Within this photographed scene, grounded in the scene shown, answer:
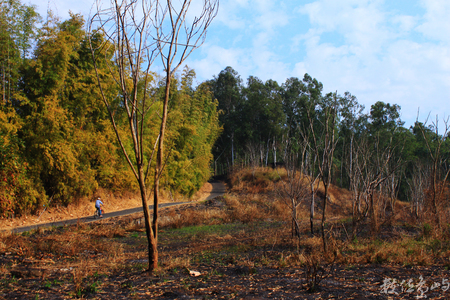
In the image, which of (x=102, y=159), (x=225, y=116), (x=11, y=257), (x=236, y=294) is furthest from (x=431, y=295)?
(x=225, y=116)

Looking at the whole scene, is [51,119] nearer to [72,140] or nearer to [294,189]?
[72,140]

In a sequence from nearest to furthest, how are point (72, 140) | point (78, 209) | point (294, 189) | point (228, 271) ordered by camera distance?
point (228, 271) → point (294, 189) → point (72, 140) → point (78, 209)

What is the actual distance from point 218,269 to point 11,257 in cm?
387

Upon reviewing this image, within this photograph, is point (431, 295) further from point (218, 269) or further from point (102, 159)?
point (102, 159)

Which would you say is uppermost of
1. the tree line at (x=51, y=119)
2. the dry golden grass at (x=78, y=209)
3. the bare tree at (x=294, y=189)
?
the tree line at (x=51, y=119)

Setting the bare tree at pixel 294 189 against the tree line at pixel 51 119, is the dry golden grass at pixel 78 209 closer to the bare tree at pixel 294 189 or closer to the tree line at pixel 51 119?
the tree line at pixel 51 119

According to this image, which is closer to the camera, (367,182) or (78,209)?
(367,182)

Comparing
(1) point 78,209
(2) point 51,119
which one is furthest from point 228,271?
(1) point 78,209

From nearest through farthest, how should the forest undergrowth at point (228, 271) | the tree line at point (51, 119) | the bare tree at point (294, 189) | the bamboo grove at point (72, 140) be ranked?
the forest undergrowth at point (228, 271)
the bare tree at point (294, 189)
the bamboo grove at point (72, 140)
the tree line at point (51, 119)

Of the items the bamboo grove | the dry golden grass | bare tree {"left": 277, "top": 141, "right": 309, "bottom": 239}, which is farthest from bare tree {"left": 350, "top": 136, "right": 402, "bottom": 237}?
the dry golden grass

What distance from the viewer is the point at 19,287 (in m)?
3.73

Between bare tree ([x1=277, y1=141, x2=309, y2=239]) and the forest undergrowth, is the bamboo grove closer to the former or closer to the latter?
bare tree ([x1=277, y1=141, x2=309, y2=239])

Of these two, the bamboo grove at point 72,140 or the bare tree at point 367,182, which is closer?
the bare tree at point 367,182

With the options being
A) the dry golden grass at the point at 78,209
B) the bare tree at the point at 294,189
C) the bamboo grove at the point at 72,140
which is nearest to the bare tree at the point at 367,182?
the bamboo grove at the point at 72,140
